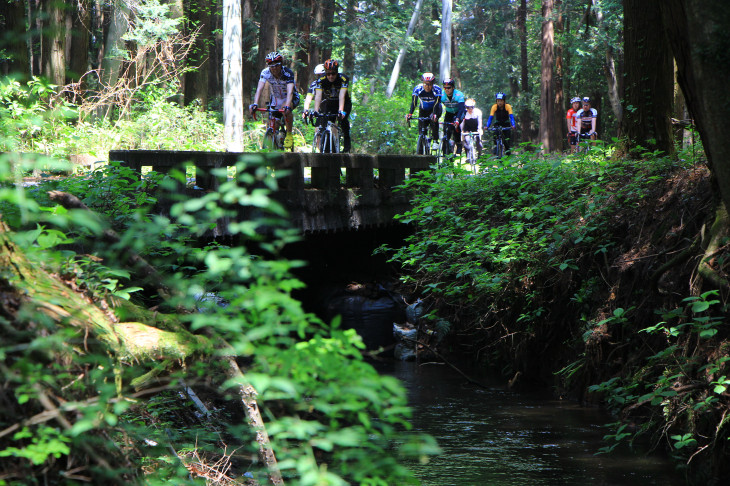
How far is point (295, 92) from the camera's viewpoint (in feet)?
44.6

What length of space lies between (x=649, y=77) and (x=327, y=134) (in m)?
5.69

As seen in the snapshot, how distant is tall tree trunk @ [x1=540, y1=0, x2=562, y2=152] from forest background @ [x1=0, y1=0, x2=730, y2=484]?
1446 cm

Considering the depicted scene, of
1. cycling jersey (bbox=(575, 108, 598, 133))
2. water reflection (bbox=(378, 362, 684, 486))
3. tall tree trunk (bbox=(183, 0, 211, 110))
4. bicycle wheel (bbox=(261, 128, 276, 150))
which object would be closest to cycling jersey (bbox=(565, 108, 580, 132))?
cycling jersey (bbox=(575, 108, 598, 133))

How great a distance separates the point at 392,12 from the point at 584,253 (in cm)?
3021

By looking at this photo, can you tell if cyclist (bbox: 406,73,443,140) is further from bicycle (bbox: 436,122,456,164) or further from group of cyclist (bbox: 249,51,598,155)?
bicycle (bbox: 436,122,456,164)

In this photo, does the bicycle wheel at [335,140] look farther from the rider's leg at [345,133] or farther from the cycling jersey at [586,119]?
the cycling jersey at [586,119]

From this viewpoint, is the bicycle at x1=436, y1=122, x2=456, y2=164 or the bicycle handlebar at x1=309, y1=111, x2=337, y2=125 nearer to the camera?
the bicycle handlebar at x1=309, y1=111, x2=337, y2=125

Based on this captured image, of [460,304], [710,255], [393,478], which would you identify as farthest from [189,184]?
[393,478]

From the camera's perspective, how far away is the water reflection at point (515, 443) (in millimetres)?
6234

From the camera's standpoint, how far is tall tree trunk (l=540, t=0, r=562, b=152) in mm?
31266

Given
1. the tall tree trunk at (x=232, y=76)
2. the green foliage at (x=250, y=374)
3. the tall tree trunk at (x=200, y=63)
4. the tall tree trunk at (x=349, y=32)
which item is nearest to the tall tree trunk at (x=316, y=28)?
the tall tree trunk at (x=349, y=32)

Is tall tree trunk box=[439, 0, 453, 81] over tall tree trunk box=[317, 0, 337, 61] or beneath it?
beneath

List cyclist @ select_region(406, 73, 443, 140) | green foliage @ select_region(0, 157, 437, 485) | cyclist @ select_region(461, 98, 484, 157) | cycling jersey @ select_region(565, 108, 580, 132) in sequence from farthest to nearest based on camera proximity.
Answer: cycling jersey @ select_region(565, 108, 580, 132)
cyclist @ select_region(461, 98, 484, 157)
cyclist @ select_region(406, 73, 443, 140)
green foliage @ select_region(0, 157, 437, 485)

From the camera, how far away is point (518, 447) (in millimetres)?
7051
